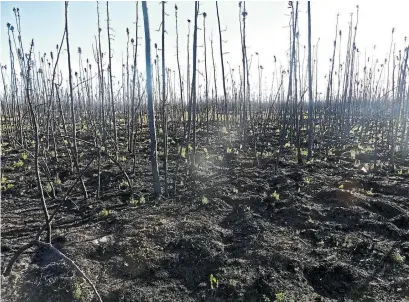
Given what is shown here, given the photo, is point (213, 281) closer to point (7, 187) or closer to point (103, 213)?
point (103, 213)

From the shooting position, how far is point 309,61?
9.62m

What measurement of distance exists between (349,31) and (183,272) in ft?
44.4

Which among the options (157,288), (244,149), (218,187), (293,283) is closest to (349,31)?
(244,149)

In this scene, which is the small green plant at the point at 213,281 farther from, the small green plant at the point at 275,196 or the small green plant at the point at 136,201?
the small green plant at the point at 275,196

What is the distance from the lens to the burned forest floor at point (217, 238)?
12.7 feet

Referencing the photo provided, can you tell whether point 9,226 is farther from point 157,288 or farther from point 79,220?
point 157,288

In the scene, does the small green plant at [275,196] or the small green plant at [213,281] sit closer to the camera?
the small green plant at [213,281]

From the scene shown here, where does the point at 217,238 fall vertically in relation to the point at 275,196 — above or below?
below

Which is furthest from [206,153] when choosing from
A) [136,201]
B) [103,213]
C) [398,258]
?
[398,258]

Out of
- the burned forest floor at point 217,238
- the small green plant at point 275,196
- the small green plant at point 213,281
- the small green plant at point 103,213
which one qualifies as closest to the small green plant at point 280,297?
the burned forest floor at point 217,238

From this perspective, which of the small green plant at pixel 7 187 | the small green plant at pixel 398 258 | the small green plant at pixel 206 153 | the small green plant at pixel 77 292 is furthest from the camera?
the small green plant at pixel 206 153

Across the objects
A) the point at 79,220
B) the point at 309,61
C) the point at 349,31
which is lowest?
the point at 79,220

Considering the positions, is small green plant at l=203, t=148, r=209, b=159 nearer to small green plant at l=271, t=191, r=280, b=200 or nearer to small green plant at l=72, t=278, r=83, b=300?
small green plant at l=271, t=191, r=280, b=200

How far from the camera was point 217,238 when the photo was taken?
5.05 m
